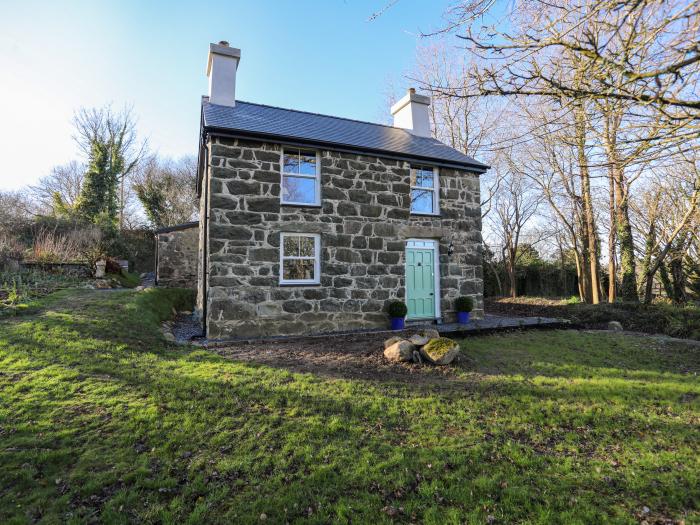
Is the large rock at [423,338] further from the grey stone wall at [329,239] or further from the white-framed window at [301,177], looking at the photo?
the white-framed window at [301,177]

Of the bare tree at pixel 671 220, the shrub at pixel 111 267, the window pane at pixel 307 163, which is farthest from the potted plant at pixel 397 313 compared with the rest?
the shrub at pixel 111 267

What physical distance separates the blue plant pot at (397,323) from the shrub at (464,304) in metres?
2.13

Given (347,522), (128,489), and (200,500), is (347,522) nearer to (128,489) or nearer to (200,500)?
(200,500)

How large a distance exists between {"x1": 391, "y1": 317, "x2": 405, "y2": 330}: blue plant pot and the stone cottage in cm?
26

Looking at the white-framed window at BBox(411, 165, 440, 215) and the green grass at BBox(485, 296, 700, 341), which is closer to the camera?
the green grass at BBox(485, 296, 700, 341)

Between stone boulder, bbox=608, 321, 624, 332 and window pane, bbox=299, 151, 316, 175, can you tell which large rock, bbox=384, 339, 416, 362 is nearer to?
window pane, bbox=299, 151, 316, 175

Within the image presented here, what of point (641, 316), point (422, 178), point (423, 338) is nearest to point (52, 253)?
point (422, 178)

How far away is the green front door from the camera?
34.9 ft

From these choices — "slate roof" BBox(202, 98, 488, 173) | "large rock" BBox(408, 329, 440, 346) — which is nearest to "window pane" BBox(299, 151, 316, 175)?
"slate roof" BBox(202, 98, 488, 173)

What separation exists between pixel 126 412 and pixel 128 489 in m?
1.43

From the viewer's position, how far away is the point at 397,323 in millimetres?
9891

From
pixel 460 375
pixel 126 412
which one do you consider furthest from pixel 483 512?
pixel 126 412

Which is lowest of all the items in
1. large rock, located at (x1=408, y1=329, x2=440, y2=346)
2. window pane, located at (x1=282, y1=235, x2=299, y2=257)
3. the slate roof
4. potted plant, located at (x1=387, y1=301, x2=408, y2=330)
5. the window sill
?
large rock, located at (x1=408, y1=329, x2=440, y2=346)

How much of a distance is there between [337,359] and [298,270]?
3188mm
